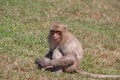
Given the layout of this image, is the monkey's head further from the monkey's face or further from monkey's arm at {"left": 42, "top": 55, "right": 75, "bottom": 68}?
monkey's arm at {"left": 42, "top": 55, "right": 75, "bottom": 68}

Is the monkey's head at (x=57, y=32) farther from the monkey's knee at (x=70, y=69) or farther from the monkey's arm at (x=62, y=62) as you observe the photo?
the monkey's knee at (x=70, y=69)

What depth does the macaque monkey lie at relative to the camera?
10.0 metres

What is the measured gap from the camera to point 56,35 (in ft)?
33.2

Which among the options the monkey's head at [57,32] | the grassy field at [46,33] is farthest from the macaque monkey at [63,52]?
the grassy field at [46,33]

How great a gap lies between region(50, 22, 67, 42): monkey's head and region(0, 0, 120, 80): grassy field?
862 mm

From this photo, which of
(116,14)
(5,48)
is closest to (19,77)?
(5,48)

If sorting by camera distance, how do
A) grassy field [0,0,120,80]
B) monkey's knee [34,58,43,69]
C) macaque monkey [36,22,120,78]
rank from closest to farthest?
grassy field [0,0,120,80] < macaque monkey [36,22,120,78] < monkey's knee [34,58,43,69]

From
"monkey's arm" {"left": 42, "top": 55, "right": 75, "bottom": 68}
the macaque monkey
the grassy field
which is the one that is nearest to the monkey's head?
the macaque monkey

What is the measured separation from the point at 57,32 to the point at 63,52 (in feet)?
1.65

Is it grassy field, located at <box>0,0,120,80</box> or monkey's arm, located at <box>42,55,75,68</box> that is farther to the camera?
monkey's arm, located at <box>42,55,75,68</box>

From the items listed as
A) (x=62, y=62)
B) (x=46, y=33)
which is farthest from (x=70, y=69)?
(x=46, y=33)

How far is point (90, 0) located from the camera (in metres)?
22.9

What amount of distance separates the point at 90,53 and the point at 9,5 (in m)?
6.57

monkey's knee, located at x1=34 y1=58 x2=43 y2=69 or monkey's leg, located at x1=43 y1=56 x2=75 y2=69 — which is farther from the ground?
monkey's leg, located at x1=43 y1=56 x2=75 y2=69
